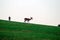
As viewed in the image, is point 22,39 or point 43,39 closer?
point 22,39

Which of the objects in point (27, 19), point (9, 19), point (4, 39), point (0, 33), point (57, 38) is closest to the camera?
point (4, 39)

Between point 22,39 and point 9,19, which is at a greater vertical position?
point 9,19

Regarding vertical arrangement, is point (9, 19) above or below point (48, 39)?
above

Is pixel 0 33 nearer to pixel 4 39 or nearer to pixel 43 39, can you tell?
pixel 4 39

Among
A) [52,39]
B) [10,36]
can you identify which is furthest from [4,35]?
[52,39]

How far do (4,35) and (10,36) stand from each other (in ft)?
1.70

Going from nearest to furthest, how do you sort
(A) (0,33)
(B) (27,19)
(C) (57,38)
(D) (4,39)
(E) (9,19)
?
(D) (4,39), (A) (0,33), (C) (57,38), (E) (9,19), (B) (27,19)

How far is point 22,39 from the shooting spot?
1284cm

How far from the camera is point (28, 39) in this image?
515 inches

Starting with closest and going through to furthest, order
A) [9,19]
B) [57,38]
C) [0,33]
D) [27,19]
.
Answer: [0,33] < [57,38] < [9,19] < [27,19]

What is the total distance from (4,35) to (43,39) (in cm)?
345

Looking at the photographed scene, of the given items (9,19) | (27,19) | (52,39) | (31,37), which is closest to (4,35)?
(31,37)

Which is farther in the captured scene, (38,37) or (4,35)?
(38,37)

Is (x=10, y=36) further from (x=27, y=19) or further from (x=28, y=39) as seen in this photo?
(x=27, y=19)
